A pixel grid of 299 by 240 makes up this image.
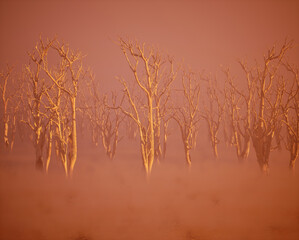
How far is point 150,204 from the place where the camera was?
7.12m

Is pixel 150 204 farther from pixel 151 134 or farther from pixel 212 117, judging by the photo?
pixel 212 117

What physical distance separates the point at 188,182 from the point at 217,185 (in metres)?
1.17

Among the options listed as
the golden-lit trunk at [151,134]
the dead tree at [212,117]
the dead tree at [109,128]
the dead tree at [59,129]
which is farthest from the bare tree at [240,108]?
the dead tree at [59,129]

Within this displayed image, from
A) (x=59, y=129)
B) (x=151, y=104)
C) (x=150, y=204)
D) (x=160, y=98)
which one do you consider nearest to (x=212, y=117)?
(x=160, y=98)

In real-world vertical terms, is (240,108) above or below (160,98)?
below

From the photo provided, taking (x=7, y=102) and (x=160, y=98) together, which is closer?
(x=160, y=98)

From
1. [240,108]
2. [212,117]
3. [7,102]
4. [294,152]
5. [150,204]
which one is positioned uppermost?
[7,102]

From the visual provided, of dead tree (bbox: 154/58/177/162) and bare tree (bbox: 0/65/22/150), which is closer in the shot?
dead tree (bbox: 154/58/177/162)

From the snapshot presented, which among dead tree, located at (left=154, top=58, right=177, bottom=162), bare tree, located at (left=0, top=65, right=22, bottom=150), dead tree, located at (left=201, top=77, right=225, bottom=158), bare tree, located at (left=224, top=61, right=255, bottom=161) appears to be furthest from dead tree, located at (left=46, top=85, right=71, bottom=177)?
bare tree, located at (left=224, top=61, right=255, bottom=161)

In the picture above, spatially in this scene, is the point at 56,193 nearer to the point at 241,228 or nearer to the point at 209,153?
the point at 241,228

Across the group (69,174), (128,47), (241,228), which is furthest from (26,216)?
(128,47)

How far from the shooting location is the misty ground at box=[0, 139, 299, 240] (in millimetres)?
5586

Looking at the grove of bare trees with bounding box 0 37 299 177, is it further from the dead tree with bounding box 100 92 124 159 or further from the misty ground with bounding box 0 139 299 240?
the misty ground with bounding box 0 139 299 240

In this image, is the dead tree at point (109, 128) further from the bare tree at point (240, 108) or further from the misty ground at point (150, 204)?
the bare tree at point (240, 108)
